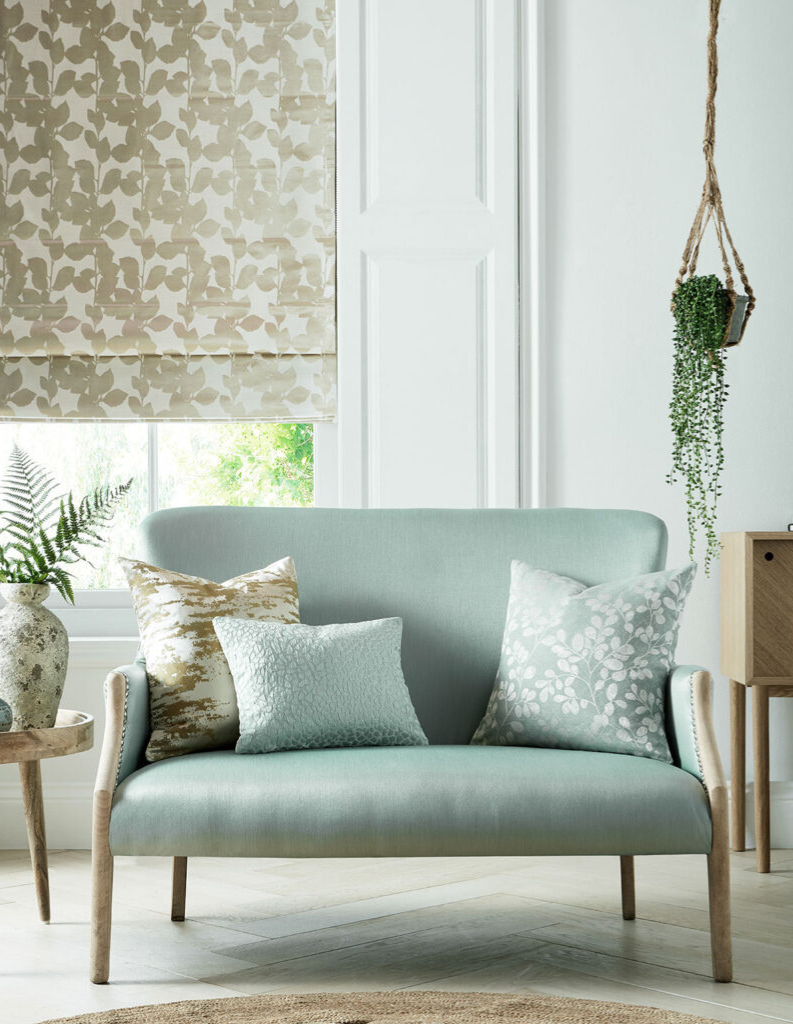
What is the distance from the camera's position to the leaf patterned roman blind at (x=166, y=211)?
145 inches

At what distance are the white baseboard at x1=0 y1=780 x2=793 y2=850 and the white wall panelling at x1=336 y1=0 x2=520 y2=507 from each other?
1.20 metres

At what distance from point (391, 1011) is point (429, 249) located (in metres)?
2.31

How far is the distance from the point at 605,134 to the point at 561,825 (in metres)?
2.34

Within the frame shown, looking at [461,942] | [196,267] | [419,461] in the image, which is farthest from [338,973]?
[196,267]

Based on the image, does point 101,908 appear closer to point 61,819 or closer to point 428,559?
point 428,559

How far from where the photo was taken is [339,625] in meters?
2.46

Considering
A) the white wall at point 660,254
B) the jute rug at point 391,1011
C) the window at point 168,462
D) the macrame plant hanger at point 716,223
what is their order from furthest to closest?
1. the window at point 168,462
2. the white wall at point 660,254
3. the macrame plant hanger at point 716,223
4. the jute rug at point 391,1011

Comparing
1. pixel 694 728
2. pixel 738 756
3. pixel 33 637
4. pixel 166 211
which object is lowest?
pixel 738 756

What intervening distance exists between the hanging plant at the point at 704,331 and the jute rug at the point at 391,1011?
1603 millimetres

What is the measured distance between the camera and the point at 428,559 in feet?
8.94

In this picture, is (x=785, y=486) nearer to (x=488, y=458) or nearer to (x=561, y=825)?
(x=488, y=458)

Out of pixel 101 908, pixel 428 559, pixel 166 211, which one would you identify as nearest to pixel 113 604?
pixel 166 211

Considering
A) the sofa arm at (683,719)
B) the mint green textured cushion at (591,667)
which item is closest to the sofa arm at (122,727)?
the mint green textured cushion at (591,667)

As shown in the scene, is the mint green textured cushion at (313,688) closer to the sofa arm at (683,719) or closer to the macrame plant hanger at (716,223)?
the sofa arm at (683,719)
